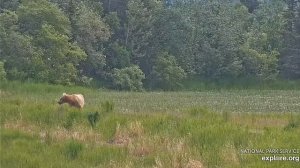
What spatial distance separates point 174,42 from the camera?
45.3 metres

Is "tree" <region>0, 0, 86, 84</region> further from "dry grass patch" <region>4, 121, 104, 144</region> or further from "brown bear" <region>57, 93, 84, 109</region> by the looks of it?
"dry grass patch" <region>4, 121, 104, 144</region>

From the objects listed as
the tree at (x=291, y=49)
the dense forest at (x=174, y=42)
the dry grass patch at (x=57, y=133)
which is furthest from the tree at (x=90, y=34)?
the dry grass patch at (x=57, y=133)

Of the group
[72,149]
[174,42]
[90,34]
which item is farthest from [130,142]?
[174,42]

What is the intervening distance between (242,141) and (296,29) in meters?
39.5

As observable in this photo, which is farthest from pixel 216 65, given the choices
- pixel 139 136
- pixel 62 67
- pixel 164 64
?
pixel 139 136

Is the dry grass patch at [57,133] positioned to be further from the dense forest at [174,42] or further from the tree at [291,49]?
the tree at [291,49]

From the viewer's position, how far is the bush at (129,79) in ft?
130

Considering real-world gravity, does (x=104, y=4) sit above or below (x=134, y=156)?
above

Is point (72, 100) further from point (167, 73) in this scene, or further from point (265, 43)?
point (265, 43)

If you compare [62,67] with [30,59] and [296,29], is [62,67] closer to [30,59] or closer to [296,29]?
[30,59]

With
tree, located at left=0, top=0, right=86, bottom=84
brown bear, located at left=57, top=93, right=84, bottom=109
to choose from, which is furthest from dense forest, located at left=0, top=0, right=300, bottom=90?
brown bear, located at left=57, top=93, right=84, bottom=109

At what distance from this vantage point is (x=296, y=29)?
46.4 m

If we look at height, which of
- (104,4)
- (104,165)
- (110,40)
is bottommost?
(104,165)

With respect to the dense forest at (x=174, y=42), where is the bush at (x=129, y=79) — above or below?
below
